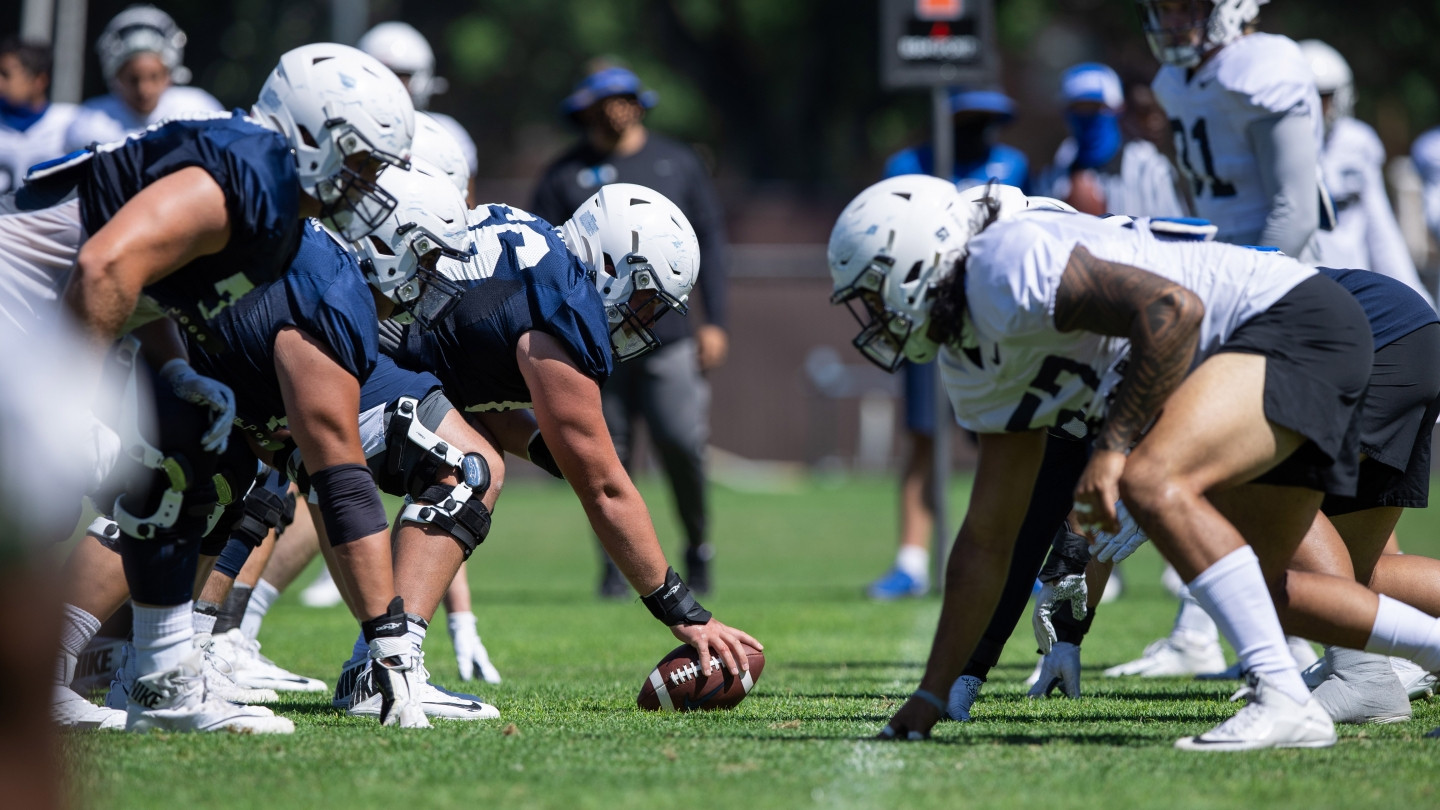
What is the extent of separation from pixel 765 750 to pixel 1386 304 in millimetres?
2228

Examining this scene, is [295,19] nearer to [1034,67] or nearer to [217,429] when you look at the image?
[1034,67]

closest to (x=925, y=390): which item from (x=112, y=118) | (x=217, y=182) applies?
(x=112, y=118)

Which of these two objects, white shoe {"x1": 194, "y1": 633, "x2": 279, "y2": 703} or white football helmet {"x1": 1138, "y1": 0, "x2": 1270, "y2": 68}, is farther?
white football helmet {"x1": 1138, "y1": 0, "x2": 1270, "y2": 68}

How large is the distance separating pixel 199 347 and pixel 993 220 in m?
2.14

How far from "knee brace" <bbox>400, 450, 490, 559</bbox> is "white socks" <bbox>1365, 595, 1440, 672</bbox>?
247 cm

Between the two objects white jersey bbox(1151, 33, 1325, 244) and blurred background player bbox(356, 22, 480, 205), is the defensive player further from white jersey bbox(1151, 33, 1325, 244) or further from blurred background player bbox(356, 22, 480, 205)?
blurred background player bbox(356, 22, 480, 205)

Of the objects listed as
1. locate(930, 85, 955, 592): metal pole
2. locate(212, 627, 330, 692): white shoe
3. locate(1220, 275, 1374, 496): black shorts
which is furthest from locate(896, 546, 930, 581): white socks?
locate(1220, 275, 1374, 496): black shorts

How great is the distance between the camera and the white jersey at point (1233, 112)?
5453 millimetres

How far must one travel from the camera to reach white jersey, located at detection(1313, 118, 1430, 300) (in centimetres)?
708

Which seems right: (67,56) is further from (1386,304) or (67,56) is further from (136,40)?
(1386,304)

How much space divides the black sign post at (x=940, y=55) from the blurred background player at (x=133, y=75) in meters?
3.71

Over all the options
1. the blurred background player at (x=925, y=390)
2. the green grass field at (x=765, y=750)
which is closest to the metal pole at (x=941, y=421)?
the blurred background player at (x=925, y=390)

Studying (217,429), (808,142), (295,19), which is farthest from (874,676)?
(808,142)

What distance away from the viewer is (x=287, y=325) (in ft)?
13.4
